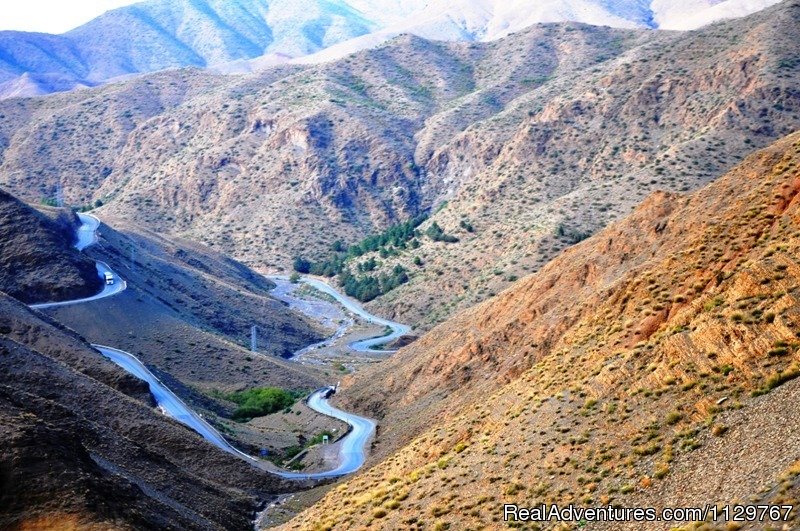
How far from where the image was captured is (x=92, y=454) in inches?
1304

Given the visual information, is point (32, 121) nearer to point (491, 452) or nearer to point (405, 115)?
point (405, 115)

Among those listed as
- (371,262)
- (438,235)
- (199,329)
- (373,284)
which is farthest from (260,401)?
(371,262)

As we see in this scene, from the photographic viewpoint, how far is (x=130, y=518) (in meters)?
26.8

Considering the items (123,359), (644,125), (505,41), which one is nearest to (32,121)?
(505,41)

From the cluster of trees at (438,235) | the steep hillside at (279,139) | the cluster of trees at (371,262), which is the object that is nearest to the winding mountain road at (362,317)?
the cluster of trees at (371,262)

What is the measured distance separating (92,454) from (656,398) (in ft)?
59.0

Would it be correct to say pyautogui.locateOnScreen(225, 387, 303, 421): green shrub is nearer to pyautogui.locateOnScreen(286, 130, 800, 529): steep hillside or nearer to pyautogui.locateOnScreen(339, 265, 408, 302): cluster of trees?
pyautogui.locateOnScreen(286, 130, 800, 529): steep hillside

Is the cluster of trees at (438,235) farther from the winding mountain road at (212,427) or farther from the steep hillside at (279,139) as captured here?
the winding mountain road at (212,427)

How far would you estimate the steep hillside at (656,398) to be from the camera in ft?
72.1

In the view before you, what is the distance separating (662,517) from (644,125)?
97801 mm

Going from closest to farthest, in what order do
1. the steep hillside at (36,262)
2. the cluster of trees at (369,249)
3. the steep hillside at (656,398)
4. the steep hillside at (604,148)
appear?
the steep hillside at (656,398) < the steep hillside at (36,262) < the steep hillside at (604,148) < the cluster of trees at (369,249)

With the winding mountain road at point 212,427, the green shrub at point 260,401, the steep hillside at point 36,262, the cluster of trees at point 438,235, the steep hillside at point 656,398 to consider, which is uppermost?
the steep hillside at point 656,398

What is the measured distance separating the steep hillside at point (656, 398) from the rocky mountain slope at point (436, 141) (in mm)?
51008

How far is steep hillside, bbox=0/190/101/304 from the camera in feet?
217
